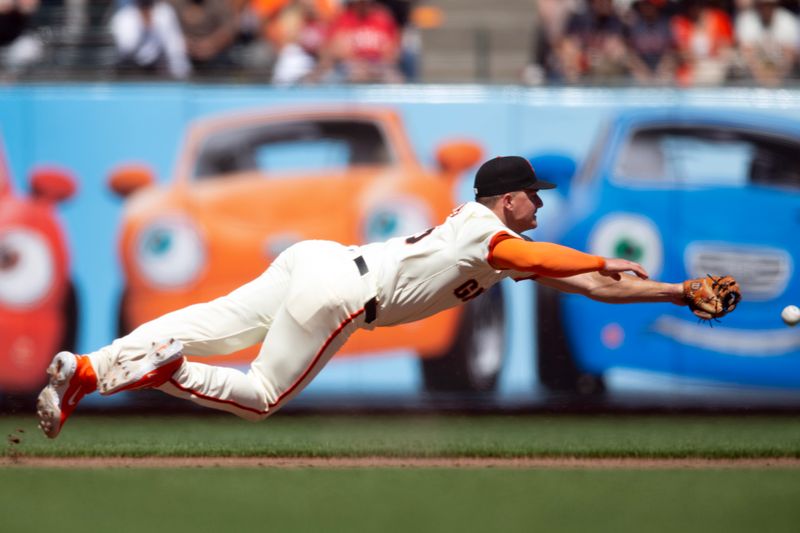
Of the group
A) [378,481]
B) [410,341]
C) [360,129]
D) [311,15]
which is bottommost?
[410,341]

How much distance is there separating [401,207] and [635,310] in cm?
243

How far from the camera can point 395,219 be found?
12.1 meters

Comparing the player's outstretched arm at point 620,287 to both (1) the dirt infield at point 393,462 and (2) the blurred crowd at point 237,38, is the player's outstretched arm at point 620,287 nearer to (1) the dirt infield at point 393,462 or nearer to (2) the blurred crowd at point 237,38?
(1) the dirt infield at point 393,462

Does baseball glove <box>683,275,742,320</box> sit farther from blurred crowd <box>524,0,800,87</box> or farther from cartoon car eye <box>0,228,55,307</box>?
cartoon car eye <box>0,228,55,307</box>

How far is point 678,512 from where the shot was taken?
640cm

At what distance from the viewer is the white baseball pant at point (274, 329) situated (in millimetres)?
6410

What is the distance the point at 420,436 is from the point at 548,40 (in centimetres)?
498

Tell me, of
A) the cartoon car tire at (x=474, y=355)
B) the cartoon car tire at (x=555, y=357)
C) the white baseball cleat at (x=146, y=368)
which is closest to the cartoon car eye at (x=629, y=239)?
the cartoon car tire at (x=555, y=357)

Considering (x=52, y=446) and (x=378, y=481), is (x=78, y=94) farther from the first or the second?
(x=378, y=481)

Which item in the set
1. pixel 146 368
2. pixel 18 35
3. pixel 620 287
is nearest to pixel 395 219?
pixel 18 35

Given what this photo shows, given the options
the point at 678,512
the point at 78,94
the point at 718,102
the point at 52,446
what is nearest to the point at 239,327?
the point at 678,512

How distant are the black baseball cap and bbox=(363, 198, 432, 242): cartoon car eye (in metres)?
5.54

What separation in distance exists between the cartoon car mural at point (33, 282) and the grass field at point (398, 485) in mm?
990

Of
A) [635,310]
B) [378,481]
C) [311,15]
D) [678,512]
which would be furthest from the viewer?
[311,15]
